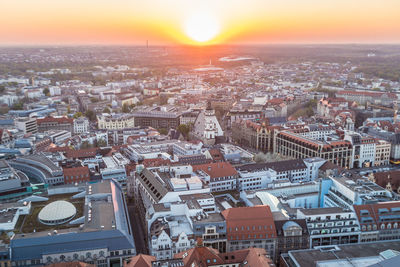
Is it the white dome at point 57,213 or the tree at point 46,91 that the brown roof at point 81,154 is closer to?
the white dome at point 57,213

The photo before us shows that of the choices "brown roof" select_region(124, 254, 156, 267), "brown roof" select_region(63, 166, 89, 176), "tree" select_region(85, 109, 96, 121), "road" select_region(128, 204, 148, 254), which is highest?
"brown roof" select_region(63, 166, 89, 176)

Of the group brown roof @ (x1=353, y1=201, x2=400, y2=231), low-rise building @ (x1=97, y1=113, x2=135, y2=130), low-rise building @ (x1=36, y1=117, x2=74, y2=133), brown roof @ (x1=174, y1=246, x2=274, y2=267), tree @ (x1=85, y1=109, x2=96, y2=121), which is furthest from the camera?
tree @ (x1=85, y1=109, x2=96, y2=121)

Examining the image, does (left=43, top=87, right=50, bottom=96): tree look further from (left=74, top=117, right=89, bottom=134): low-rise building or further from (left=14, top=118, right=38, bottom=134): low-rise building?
(left=74, top=117, right=89, bottom=134): low-rise building

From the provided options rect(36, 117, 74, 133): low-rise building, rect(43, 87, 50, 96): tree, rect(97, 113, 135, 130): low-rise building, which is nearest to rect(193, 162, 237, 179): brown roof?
rect(97, 113, 135, 130): low-rise building

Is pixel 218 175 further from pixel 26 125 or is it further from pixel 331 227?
pixel 26 125

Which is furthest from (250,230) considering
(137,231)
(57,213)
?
(57,213)
